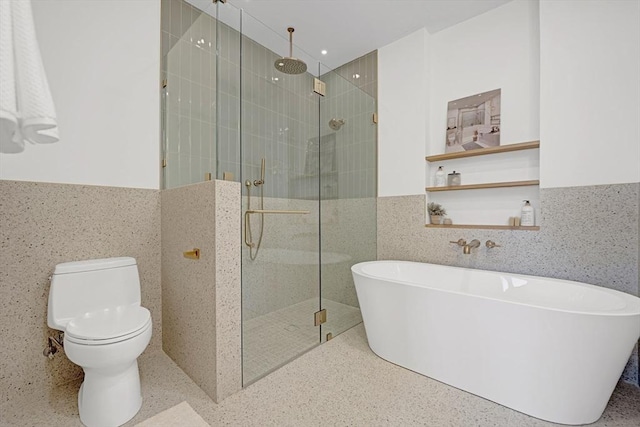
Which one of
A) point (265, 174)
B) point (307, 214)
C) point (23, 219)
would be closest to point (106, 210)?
point (23, 219)

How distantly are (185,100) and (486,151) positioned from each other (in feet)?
8.34

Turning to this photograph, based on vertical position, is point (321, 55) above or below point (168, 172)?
above

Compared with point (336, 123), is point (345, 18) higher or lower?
higher

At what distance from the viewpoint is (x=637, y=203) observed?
1.75 metres

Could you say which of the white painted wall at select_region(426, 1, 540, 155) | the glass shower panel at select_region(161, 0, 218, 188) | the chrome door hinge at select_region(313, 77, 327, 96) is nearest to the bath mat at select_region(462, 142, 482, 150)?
the white painted wall at select_region(426, 1, 540, 155)

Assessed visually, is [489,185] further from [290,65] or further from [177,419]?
[177,419]

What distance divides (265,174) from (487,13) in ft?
8.12

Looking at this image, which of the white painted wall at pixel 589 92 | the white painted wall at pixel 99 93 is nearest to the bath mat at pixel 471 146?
the white painted wall at pixel 589 92

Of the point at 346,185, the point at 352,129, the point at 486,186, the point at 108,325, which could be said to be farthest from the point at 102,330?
the point at 486,186

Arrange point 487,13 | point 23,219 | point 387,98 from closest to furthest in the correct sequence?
point 23,219, point 487,13, point 387,98

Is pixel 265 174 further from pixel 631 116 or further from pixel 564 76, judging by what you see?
pixel 631 116

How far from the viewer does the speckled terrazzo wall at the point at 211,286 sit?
1569mm

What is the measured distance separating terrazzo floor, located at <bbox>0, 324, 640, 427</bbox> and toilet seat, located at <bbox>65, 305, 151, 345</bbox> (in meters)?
0.48

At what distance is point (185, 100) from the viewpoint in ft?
7.03
